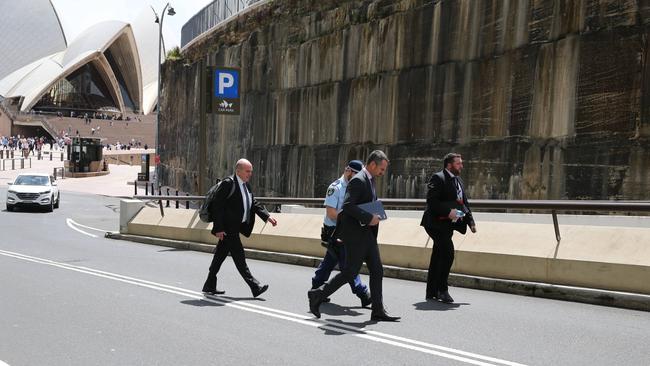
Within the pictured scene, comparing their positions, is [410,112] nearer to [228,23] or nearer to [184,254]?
[184,254]

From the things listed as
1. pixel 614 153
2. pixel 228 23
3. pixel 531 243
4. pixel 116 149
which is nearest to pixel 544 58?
pixel 614 153

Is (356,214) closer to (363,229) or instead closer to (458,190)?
(363,229)

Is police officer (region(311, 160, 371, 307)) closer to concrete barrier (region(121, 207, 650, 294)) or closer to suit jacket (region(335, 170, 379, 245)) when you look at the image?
suit jacket (region(335, 170, 379, 245))

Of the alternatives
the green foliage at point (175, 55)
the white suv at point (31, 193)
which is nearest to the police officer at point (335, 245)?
the white suv at point (31, 193)

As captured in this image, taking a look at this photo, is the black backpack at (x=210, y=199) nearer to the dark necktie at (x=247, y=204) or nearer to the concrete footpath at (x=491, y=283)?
the dark necktie at (x=247, y=204)

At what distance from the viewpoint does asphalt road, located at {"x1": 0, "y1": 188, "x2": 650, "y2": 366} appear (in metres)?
5.71

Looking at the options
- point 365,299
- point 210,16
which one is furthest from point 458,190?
point 210,16

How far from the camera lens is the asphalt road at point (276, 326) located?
571cm

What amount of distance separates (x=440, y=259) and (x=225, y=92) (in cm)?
1178

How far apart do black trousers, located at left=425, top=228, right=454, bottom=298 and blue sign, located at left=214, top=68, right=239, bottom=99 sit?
1161cm

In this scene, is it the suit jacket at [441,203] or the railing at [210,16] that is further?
the railing at [210,16]

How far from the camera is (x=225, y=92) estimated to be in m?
18.7

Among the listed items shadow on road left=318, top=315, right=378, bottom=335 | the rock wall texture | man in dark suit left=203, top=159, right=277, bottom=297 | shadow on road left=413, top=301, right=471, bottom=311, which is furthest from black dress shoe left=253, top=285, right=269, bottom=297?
the rock wall texture

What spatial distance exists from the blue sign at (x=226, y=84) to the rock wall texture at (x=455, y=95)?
3.34 meters
